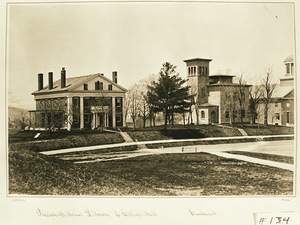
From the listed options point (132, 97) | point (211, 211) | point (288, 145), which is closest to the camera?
point (211, 211)

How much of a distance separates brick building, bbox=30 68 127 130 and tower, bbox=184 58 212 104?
1752 mm

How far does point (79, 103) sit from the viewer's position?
29.6 feet

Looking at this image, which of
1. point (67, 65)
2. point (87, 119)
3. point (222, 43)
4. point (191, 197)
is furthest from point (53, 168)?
point (222, 43)

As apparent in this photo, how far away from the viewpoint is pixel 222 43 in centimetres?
843

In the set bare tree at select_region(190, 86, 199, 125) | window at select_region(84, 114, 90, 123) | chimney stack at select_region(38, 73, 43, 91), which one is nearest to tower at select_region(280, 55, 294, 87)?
bare tree at select_region(190, 86, 199, 125)

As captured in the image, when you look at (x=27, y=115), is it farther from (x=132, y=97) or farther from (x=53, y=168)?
(x=132, y=97)

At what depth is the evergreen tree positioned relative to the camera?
8.67 metres

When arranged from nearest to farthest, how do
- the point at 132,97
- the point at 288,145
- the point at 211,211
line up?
the point at 211,211
the point at 288,145
the point at 132,97

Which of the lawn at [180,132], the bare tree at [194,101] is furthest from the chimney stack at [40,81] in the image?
the bare tree at [194,101]

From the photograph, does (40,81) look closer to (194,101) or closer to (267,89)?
(194,101)

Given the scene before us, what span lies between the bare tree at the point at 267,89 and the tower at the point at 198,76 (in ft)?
4.80

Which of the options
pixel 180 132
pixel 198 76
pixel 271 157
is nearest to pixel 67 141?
pixel 180 132

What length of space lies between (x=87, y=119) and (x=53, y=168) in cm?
170

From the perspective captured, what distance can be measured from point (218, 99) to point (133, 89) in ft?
9.20
